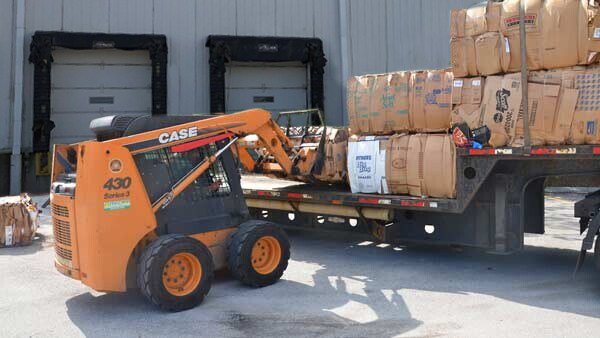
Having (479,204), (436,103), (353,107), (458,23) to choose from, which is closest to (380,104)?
(353,107)

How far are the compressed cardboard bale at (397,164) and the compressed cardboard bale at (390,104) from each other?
0.68 feet

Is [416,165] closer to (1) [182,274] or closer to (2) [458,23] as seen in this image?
(2) [458,23]

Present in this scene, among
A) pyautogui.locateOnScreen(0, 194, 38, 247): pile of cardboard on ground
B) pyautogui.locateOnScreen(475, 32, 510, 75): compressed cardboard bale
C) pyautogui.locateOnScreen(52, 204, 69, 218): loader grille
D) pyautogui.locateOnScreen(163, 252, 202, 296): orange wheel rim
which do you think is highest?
pyautogui.locateOnScreen(475, 32, 510, 75): compressed cardboard bale

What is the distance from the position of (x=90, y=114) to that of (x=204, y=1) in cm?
476

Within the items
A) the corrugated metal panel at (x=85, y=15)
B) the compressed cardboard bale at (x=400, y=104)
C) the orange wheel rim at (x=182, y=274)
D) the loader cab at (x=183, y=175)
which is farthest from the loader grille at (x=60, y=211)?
the corrugated metal panel at (x=85, y=15)

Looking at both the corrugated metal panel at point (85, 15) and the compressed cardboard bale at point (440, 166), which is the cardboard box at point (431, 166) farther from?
the corrugated metal panel at point (85, 15)

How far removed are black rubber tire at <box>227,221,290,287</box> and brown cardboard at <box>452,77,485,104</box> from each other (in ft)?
8.98

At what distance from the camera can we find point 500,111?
6988mm

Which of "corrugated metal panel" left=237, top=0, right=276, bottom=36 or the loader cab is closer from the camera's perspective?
the loader cab

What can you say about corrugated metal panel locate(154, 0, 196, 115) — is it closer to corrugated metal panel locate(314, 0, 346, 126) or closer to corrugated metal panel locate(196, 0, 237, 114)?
corrugated metal panel locate(196, 0, 237, 114)

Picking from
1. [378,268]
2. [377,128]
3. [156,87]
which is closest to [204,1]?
[156,87]

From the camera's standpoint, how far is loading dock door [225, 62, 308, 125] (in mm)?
18781

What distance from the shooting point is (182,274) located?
6.32 meters

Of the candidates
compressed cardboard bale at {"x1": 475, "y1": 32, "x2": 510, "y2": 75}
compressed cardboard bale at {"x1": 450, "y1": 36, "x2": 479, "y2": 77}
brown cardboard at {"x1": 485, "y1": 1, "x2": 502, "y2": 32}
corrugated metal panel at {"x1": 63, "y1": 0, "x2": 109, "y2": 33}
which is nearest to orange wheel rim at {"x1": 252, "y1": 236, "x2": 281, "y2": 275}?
compressed cardboard bale at {"x1": 450, "y1": 36, "x2": 479, "y2": 77}
